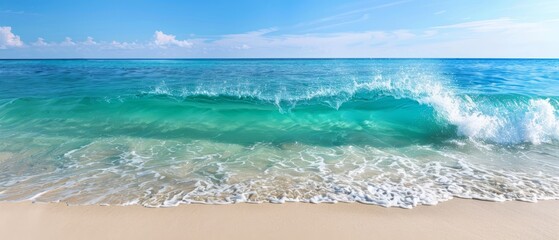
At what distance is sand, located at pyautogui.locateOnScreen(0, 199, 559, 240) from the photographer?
3.96 m

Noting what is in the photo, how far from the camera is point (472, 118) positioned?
9.32 m

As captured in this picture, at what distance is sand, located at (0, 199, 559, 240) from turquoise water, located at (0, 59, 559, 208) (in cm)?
28

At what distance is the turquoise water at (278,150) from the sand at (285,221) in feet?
0.91

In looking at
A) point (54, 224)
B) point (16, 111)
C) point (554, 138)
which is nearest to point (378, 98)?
point (554, 138)

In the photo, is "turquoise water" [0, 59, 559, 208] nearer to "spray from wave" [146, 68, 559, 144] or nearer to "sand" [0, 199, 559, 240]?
"spray from wave" [146, 68, 559, 144]

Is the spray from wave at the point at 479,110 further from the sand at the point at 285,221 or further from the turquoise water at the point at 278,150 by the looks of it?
the sand at the point at 285,221

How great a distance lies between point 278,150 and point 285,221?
3.73 meters

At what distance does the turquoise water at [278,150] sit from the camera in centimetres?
527

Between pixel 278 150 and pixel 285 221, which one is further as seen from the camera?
pixel 278 150

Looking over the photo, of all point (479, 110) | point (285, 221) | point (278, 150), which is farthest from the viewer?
point (479, 110)

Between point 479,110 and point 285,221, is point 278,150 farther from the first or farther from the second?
point 479,110

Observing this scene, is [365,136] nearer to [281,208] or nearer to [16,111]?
[281,208]

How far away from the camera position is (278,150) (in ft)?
26.0

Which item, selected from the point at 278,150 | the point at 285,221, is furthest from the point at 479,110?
the point at 285,221
